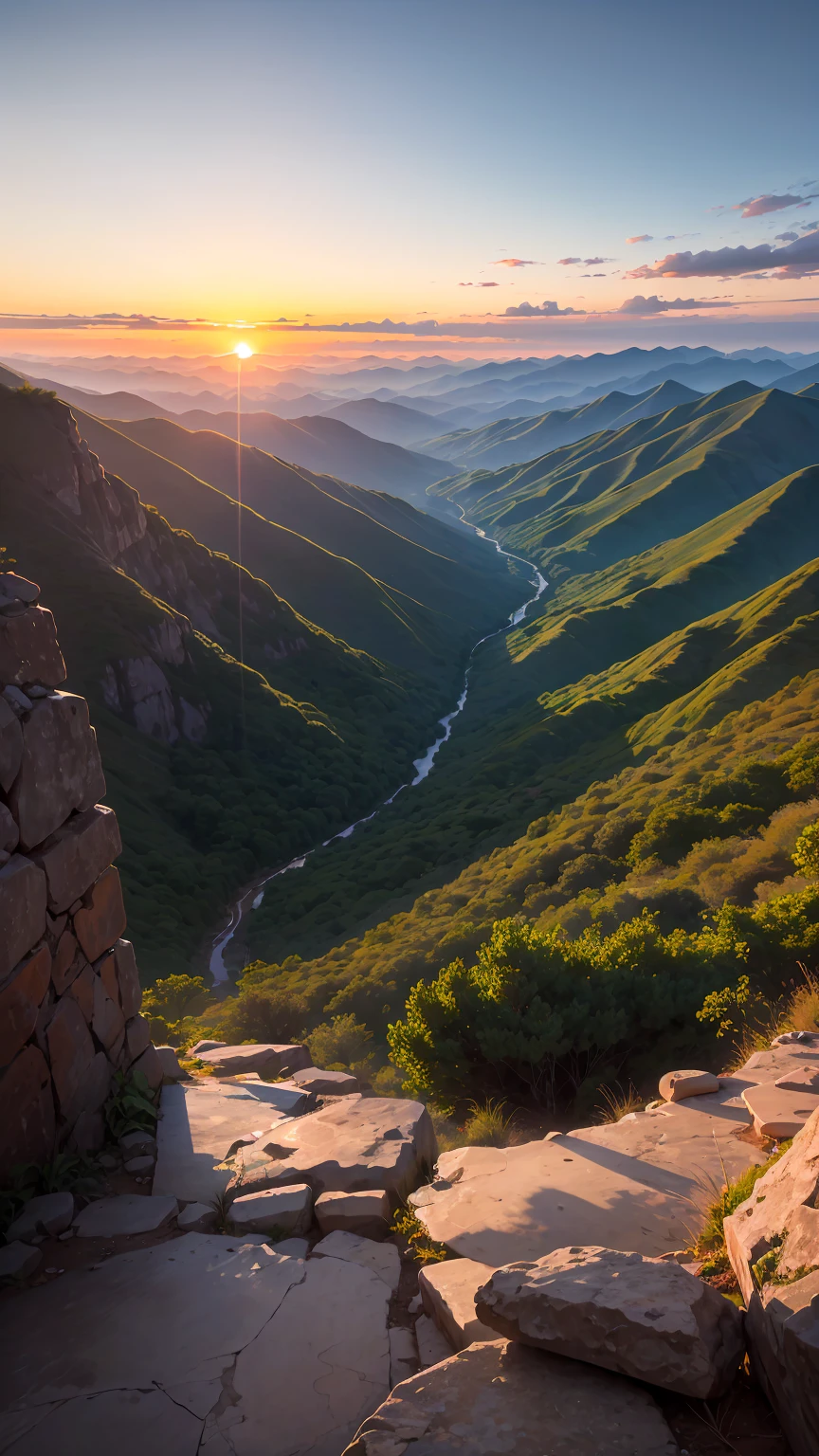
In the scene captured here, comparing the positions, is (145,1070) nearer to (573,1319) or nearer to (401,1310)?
(401,1310)

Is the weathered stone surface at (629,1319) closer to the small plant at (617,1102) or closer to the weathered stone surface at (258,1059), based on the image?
the small plant at (617,1102)

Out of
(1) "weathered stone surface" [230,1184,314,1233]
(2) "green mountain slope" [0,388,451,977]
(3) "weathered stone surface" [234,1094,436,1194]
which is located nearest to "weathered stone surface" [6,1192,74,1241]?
(1) "weathered stone surface" [230,1184,314,1233]

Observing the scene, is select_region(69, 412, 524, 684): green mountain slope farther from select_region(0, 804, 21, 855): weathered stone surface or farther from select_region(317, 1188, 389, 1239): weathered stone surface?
select_region(317, 1188, 389, 1239): weathered stone surface

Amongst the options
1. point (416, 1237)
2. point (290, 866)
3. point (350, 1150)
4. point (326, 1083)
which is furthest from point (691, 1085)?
point (290, 866)

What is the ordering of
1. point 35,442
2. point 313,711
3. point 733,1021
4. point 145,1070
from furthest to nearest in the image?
point 313,711 < point 35,442 < point 733,1021 < point 145,1070

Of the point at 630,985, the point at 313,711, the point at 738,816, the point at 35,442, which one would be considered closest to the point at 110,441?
the point at 35,442

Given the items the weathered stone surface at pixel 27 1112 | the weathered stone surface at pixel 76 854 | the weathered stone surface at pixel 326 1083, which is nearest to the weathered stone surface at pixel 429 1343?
the weathered stone surface at pixel 27 1112

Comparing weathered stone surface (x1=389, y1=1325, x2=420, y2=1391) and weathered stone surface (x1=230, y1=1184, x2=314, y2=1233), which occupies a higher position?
weathered stone surface (x1=389, y1=1325, x2=420, y2=1391)
